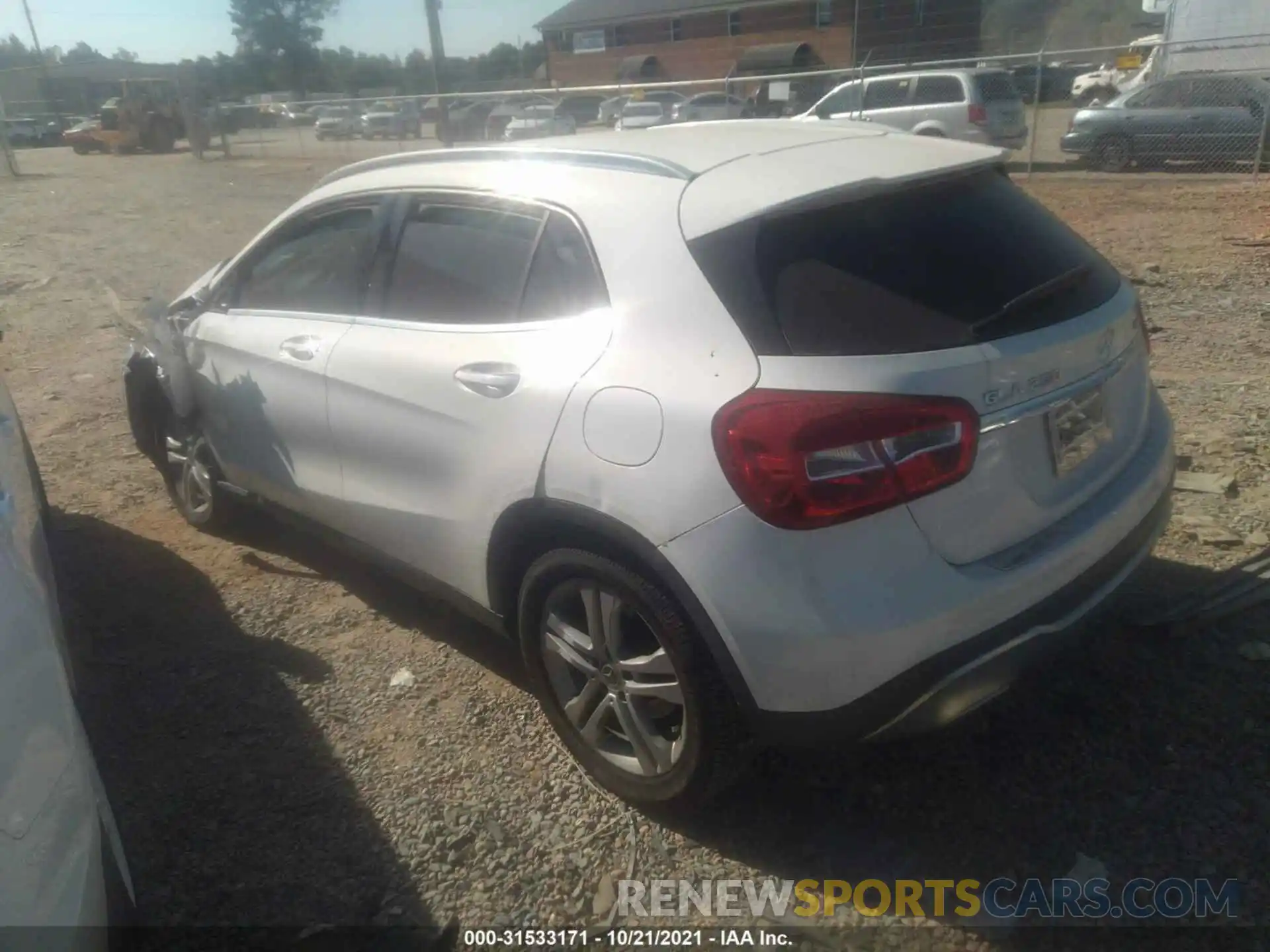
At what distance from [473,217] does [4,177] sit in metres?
29.2

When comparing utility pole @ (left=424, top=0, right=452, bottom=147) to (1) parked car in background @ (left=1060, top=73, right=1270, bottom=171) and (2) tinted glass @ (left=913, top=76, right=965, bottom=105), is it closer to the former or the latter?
(2) tinted glass @ (left=913, top=76, right=965, bottom=105)

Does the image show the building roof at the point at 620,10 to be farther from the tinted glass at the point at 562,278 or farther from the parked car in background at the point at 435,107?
the tinted glass at the point at 562,278

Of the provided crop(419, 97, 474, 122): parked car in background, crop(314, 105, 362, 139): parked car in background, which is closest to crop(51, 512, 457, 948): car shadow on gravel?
crop(419, 97, 474, 122): parked car in background

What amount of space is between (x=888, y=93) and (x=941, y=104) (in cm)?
110

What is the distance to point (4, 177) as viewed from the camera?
86.4 ft

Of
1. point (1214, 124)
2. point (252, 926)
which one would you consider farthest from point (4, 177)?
point (252, 926)

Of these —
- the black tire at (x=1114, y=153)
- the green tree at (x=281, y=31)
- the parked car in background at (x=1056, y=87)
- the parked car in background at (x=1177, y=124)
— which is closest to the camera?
the parked car in background at (x=1177, y=124)

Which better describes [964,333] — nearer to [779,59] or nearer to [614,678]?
[614,678]

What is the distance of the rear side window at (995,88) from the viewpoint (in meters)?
17.1

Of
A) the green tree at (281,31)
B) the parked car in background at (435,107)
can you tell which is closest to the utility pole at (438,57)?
the parked car in background at (435,107)

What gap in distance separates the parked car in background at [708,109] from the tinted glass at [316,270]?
2034cm

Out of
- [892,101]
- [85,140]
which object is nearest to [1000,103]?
[892,101]

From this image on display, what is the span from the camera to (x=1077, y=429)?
2.53m

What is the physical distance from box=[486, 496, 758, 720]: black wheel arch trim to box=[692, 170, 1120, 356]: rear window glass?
0.57 metres
